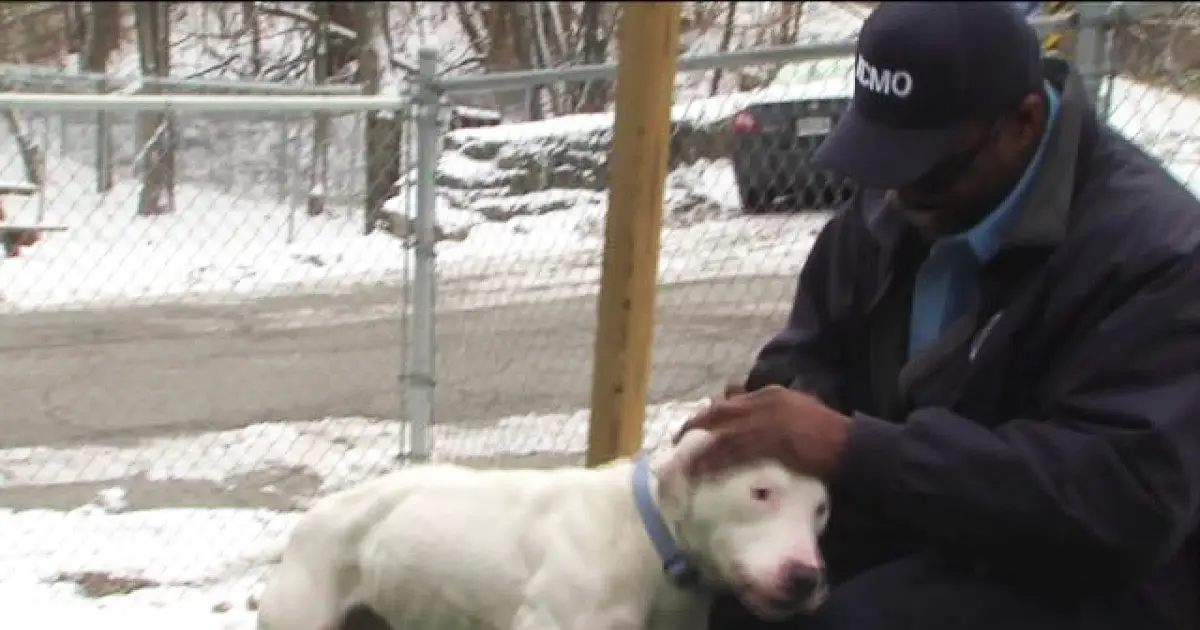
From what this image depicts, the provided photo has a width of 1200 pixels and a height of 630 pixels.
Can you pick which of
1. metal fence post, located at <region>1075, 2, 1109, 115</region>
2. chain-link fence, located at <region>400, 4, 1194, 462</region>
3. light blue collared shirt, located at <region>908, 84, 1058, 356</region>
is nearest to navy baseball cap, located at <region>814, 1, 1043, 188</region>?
light blue collared shirt, located at <region>908, 84, 1058, 356</region>

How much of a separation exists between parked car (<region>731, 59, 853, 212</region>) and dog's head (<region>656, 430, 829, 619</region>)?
3548 mm

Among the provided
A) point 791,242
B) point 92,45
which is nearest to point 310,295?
point 791,242

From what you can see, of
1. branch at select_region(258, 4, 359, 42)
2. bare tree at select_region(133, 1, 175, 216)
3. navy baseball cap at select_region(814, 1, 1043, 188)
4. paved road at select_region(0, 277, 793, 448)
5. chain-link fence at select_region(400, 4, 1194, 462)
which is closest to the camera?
navy baseball cap at select_region(814, 1, 1043, 188)

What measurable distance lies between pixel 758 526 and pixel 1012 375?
46cm

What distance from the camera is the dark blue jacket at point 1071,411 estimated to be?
2.02 metres

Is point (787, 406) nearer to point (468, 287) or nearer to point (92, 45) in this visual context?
point (468, 287)

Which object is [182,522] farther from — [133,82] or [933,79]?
[133,82]

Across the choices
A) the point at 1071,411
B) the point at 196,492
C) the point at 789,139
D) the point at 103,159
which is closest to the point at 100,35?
the point at 103,159

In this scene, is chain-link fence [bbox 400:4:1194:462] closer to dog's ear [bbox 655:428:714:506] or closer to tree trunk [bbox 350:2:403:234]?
tree trunk [bbox 350:2:403:234]

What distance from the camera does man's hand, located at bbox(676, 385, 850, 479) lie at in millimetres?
2143

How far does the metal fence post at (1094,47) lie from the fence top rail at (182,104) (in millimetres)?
2039

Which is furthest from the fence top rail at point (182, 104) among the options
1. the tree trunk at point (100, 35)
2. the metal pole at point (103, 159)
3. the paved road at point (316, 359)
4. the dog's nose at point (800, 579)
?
the tree trunk at point (100, 35)

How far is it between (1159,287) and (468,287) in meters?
7.03

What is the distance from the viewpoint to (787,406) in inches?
86.0
